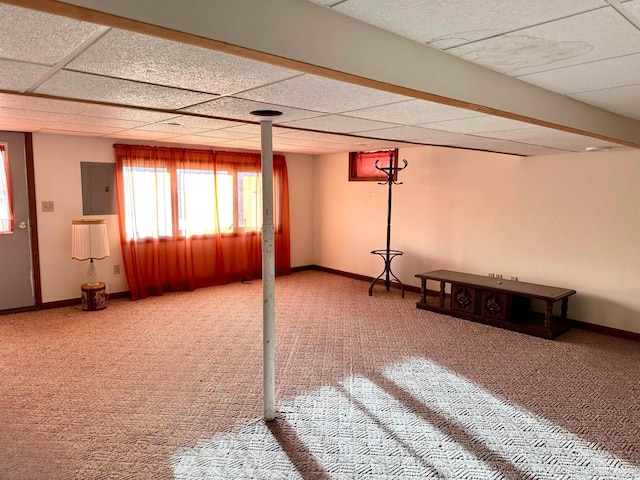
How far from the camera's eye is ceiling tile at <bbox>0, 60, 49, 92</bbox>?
69.0 inches

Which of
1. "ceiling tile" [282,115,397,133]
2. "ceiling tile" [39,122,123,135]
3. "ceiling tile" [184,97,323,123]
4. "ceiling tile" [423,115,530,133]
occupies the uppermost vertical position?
"ceiling tile" [39,122,123,135]

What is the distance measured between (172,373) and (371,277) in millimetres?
3923

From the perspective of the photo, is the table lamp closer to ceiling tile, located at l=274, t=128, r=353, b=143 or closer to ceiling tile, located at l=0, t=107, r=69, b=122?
ceiling tile, located at l=0, t=107, r=69, b=122

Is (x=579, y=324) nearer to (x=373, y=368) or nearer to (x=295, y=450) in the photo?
(x=373, y=368)

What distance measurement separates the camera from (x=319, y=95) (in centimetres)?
218

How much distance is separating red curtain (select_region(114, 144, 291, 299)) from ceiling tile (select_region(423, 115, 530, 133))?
12.6 ft

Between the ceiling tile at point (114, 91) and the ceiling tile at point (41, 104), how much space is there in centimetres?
31

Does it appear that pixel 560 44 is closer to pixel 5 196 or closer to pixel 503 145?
pixel 503 145

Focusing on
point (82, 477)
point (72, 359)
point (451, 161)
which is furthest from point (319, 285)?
point (82, 477)

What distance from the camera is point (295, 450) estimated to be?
2.47 m

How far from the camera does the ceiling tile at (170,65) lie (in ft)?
4.73

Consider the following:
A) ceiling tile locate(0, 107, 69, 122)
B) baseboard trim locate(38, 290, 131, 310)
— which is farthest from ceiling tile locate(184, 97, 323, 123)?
baseboard trim locate(38, 290, 131, 310)

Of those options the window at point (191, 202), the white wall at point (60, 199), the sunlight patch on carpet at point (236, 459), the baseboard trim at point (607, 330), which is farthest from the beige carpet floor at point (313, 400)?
the window at point (191, 202)

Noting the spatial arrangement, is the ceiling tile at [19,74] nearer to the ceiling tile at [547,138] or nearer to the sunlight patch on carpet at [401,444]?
the sunlight patch on carpet at [401,444]
